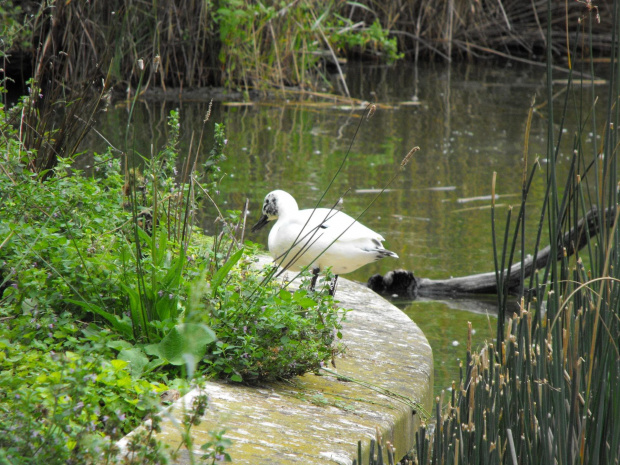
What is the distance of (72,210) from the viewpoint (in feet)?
10.8

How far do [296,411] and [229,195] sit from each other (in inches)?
179

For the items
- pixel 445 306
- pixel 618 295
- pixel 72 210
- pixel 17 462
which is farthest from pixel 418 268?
pixel 17 462

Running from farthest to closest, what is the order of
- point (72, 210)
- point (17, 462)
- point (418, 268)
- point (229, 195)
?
point (229, 195) → point (418, 268) → point (72, 210) → point (17, 462)

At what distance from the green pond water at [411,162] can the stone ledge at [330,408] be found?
778 mm

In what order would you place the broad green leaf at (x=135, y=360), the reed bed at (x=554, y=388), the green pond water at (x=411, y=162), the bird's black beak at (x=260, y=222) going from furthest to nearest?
the green pond water at (x=411, y=162)
the bird's black beak at (x=260, y=222)
the broad green leaf at (x=135, y=360)
the reed bed at (x=554, y=388)

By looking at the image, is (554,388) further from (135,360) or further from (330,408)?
(135,360)

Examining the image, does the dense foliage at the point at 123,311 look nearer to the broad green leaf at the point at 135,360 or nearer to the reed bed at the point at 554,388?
the broad green leaf at the point at 135,360

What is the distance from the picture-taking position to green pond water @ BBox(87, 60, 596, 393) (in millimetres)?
5897

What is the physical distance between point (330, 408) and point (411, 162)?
6384 mm

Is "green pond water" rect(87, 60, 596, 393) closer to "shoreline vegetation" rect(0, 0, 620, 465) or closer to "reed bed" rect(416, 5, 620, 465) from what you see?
"shoreline vegetation" rect(0, 0, 620, 465)

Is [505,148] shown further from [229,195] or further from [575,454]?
[575,454]

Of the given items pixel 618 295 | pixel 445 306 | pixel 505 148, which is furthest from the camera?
pixel 505 148

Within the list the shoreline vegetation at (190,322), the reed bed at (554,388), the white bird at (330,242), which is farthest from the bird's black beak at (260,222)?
the reed bed at (554,388)

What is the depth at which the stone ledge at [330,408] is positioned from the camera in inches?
92.4
